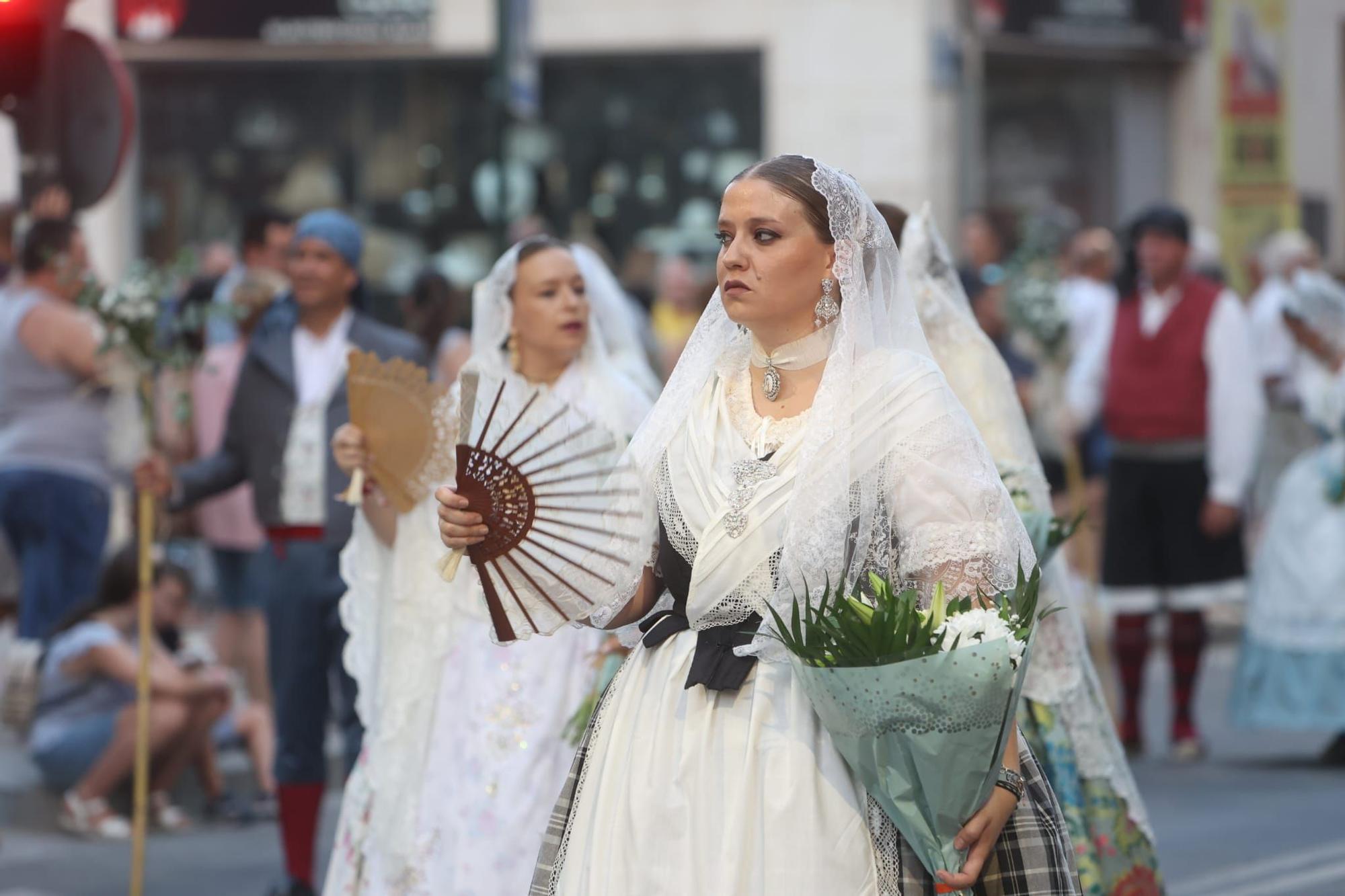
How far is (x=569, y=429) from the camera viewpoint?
13.1ft

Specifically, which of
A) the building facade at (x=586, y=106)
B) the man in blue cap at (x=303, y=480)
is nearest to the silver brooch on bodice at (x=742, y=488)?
the man in blue cap at (x=303, y=480)

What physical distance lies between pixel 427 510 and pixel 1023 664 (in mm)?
2800

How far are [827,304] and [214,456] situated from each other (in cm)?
379

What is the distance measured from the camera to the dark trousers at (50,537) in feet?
28.4

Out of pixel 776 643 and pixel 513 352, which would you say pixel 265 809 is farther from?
pixel 776 643

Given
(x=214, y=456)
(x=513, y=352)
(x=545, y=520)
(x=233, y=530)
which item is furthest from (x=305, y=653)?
(x=545, y=520)

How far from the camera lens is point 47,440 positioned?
8688 millimetres

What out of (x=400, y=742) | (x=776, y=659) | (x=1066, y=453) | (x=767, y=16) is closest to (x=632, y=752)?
(x=776, y=659)

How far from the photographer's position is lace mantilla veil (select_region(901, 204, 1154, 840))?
5613 millimetres

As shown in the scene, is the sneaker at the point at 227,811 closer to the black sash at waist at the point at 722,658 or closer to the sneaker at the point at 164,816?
the sneaker at the point at 164,816

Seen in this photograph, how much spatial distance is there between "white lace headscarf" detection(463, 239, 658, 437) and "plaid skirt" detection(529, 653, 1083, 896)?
7.36 ft

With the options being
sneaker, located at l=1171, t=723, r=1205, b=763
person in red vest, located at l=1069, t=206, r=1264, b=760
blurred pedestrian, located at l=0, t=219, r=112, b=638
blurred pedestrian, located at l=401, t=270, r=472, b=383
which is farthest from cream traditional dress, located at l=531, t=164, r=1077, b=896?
person in red vest, located at l=1069, t=206, r=1264, b=760

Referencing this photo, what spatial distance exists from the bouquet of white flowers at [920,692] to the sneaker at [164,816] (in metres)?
5.39

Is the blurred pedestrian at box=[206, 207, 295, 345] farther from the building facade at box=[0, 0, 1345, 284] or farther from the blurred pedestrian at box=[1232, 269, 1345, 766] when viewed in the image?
the building facade at box=[0, 0, 1345, 284]
